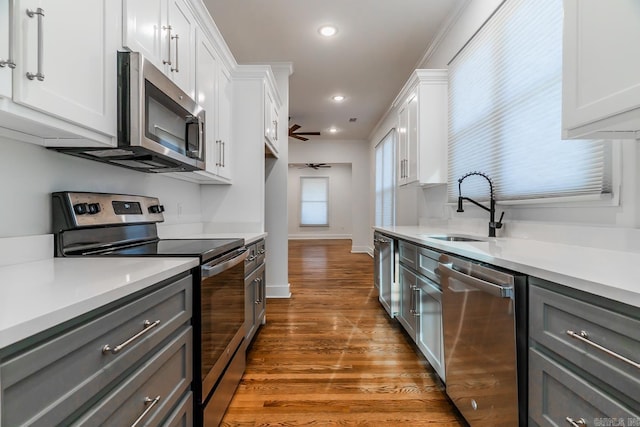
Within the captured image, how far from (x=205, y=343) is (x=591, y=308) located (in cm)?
135

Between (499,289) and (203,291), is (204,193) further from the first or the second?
(499,289)

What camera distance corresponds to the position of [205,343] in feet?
4.48

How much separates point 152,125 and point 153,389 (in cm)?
112

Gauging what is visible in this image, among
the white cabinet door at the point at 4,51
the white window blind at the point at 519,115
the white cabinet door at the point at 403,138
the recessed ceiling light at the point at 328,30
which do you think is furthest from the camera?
the white cabinet door at the point at 403,138

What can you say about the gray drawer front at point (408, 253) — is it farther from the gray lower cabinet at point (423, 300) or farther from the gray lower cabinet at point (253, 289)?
the gray lower cabinet at point (253, 289)

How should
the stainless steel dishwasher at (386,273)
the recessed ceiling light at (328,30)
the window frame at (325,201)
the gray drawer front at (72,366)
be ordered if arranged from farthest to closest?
the window frame at (325,201), the recessed ceiling light at (328,30), the stainless steel dishwasher at (386,273), the gray drawer front at (72,366)

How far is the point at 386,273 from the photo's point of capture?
3.19 m

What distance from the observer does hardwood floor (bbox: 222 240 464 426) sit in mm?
1676

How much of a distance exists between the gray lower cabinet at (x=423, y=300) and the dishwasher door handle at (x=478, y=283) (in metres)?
0.21

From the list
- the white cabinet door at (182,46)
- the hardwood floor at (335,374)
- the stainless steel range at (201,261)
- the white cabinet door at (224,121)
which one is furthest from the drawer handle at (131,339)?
the white cabinet door at (224,121)

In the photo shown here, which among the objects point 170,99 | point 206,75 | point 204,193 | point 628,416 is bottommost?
point 628,416

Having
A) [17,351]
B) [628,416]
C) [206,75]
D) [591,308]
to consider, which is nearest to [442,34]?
[206,75]

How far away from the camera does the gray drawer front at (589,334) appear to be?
722 mm

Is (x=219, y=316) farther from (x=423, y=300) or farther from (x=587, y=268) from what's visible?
(x=587, y=268)
